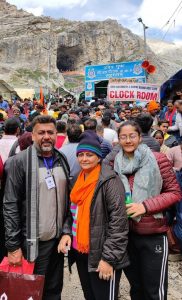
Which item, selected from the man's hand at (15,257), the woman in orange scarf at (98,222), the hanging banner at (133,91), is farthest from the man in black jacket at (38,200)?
the hanging banner at (133,91)

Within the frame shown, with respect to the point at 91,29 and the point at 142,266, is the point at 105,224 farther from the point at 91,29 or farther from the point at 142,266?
the point at 91,29

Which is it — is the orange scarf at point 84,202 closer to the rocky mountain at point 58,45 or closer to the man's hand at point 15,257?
the man's hand at point 15,257

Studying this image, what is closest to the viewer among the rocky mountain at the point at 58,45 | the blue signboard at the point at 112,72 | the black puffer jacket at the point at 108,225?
the black puffer jacket at the point at 108,225

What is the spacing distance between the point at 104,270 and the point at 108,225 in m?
0.31

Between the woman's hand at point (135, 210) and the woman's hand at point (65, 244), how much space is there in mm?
530

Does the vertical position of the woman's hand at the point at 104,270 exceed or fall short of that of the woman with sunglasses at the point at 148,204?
it falls short

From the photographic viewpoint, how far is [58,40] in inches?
2618

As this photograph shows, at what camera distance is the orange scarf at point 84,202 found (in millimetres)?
2311

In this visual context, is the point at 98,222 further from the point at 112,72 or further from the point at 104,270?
the point at 112,72

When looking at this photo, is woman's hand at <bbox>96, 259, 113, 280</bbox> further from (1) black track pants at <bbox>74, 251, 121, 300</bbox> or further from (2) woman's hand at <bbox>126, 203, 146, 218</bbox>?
(2) woman's hand at <bbox>126, 203, 146, 218</bbox>

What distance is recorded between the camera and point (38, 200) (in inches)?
97.7

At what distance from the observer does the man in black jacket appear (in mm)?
2449

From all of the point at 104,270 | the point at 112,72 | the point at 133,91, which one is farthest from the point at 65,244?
the point at 112,72

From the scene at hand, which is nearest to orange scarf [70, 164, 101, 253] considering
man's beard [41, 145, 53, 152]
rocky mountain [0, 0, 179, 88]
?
man's beard [41, 145, 53, 152]
